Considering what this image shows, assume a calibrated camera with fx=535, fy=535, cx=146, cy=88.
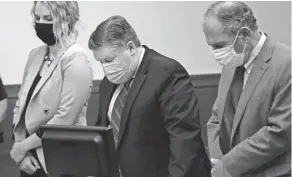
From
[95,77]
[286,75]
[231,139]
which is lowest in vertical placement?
[95,77]

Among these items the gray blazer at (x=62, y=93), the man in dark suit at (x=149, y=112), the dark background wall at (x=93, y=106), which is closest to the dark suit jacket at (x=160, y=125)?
the man in dark suit at (x=149, y=112)

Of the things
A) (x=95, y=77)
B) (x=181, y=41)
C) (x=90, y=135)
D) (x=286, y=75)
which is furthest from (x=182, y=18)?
(x=90, y=135)

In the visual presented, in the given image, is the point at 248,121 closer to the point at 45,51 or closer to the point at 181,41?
the point at 45,51

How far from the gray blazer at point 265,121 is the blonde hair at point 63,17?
44.1 inches

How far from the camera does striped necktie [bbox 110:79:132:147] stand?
8.03 feet

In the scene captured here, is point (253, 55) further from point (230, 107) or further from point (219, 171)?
point (219, 171)

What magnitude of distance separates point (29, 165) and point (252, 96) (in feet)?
4.43

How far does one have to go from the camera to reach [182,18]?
Result: 4.52 m

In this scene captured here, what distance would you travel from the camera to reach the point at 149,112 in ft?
7.72

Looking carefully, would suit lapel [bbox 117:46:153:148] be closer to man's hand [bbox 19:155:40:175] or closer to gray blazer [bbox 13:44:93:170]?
gray blazer [bbox 13:44:93:170]

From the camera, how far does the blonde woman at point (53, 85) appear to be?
9.50 feet

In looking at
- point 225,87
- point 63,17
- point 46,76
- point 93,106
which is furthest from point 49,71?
point 93,106

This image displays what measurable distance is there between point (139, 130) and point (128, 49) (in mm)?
381

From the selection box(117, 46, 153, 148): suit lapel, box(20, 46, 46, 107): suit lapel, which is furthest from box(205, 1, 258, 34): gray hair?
box(20, 46, 46, 107): suit lapel
